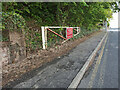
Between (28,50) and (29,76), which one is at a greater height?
(28,50)

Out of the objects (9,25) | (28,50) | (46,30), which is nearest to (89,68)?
(28,50)

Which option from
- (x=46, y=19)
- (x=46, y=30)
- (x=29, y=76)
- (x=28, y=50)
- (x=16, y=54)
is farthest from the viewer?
(x=46, y=19)

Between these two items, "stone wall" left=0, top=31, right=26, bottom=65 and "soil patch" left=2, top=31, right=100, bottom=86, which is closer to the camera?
"soil patch" left=2, top=31, right=100, bottom=86

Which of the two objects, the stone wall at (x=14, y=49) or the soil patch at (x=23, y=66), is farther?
the stone wall at (x=14, y=49)

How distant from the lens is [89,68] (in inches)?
148

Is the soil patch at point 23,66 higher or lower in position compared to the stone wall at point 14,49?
lower

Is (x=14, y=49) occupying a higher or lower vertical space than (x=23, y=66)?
higher

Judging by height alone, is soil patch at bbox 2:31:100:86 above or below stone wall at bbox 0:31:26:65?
below

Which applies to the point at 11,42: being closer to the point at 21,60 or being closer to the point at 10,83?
the point at 21,60

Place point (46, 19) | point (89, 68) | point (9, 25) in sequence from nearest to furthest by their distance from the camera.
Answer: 1. point (9, 25)
2. point (89, 68)
3. point (46, 19)

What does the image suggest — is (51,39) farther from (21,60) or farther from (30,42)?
(21,60)

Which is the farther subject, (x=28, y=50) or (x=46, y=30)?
(x=46, y=30)

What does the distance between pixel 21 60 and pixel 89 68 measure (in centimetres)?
275

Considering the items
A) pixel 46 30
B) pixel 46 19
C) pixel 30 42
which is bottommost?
pixel 30 42
